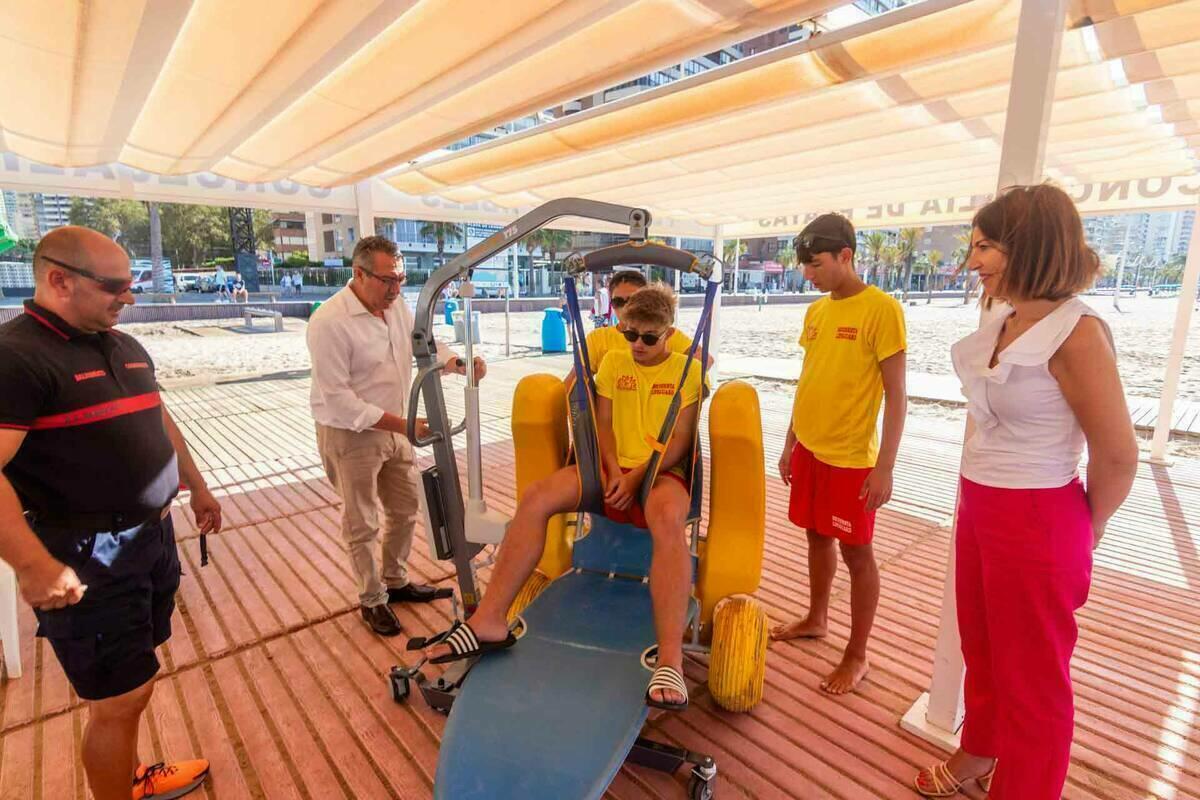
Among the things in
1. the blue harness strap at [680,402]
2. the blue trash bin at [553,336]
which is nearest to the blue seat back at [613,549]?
the blue harness strap at [680,402]

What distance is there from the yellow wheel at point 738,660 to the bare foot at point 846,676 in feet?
1.06

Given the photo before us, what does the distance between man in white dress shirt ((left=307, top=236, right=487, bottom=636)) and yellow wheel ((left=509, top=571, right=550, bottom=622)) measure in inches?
23.6

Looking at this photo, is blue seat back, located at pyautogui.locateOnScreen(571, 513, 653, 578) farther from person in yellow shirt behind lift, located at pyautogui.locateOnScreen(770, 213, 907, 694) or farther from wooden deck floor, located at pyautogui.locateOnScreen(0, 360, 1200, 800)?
person in yellow shirt behind lift, located at pyautogui.locateOnScreen(770, 213, 907, 694)

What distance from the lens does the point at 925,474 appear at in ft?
15.6

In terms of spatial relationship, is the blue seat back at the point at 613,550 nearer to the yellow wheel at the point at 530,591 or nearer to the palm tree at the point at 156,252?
the yellow wheel at the point at 530,591

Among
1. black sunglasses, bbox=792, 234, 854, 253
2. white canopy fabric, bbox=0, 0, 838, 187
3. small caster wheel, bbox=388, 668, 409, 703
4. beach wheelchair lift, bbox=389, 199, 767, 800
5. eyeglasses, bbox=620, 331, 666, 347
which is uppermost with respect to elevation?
white canopy fabric, bbox=0, 0, 838, 187

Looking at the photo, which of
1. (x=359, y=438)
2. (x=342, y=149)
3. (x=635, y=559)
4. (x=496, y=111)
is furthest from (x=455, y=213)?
(x=635, y=559)

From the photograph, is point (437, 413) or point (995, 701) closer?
point (995, 701)

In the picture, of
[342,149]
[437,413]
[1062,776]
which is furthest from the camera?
[342,149]

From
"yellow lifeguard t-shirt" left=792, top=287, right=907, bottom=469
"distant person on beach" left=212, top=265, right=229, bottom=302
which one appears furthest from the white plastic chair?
"distant person on beach" left=212, top=265, right=229, bottom=302

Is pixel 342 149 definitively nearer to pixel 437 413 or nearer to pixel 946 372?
pixel 437 413

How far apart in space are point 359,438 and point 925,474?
4251 millimetres

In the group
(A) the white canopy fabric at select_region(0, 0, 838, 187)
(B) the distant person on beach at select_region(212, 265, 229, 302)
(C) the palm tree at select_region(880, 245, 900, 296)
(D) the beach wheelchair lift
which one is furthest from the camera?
(C) the palm tree at select_region(880, 245, 900, 296)

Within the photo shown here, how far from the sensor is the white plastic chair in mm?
2340
